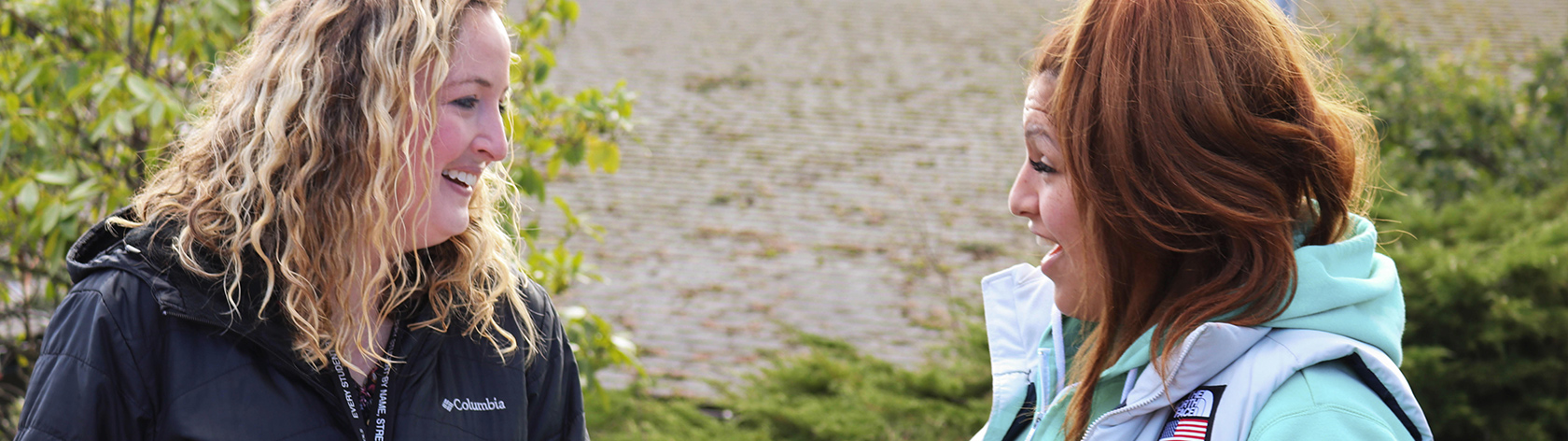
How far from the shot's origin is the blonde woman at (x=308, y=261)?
154 centimetres

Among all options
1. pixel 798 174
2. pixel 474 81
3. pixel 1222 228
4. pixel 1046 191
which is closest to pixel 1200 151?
pixel 1222 228

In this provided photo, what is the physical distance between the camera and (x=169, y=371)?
1.56 m

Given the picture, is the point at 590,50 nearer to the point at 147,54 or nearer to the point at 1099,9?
the point at 147,54

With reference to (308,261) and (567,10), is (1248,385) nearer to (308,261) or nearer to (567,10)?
(308,261)

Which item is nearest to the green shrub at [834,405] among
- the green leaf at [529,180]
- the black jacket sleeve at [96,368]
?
the green leaf at [529,180]

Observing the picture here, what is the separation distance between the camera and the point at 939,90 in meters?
11.0

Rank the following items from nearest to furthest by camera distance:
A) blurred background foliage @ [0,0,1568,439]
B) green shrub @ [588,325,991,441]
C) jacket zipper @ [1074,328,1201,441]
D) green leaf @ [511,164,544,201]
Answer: jacket zipper @ [1074,328,1201,441], blurred background foliage @ [0,0,1568,439], green leaf @ [511,164,544,201], green shrub @ [588,325,991,441]

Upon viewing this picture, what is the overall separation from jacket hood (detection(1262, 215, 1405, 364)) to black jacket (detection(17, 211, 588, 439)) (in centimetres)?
131

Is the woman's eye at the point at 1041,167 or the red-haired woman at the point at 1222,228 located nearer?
the red-haired woman at the point at 1222,228

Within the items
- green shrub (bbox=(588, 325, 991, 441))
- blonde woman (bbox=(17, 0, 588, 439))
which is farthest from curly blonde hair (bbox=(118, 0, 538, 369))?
green shrub (bbox=(588, 325, 991, 441))

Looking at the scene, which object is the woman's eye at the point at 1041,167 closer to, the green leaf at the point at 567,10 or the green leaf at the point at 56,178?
the green leaf at the point at 567,10

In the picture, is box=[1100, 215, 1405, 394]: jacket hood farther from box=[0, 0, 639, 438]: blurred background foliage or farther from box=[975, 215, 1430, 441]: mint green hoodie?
box=[0, 0, 639, 438]: blurred background foliage

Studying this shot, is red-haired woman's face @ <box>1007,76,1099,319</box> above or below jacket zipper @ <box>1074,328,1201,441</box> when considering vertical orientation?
above

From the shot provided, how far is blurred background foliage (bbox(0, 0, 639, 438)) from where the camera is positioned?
2.81 m
